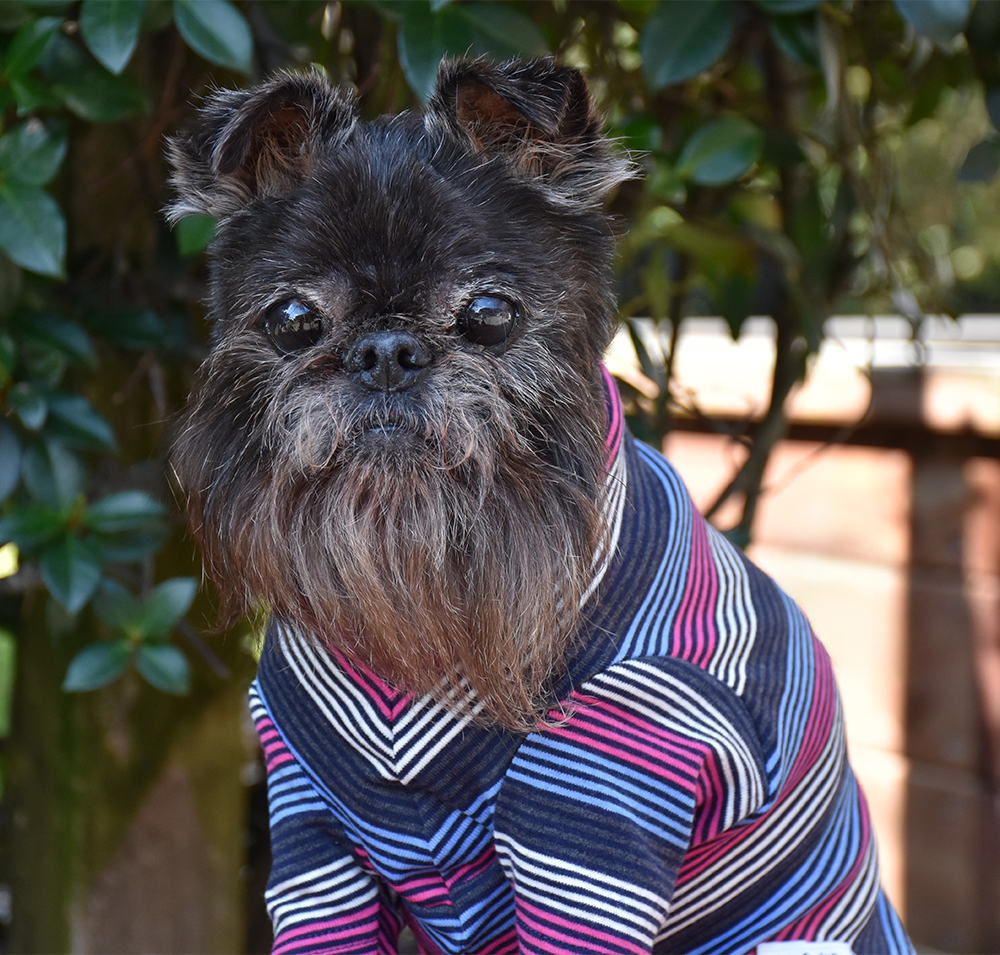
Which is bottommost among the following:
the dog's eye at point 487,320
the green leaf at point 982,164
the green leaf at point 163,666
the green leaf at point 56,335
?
the green leaf at point 163,666

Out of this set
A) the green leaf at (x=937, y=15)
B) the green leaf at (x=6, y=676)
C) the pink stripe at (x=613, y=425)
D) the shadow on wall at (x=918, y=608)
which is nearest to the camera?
the pink stripe at (x=613, y=425)

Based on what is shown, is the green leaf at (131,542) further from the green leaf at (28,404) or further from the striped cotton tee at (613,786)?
the striped cotton tee at (613,786)

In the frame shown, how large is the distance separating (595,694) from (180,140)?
1.61ft

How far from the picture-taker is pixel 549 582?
27.7 inches

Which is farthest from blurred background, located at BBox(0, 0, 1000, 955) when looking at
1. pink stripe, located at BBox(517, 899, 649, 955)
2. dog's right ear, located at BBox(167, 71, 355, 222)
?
pink stripe, located at BBox(517, 899, 649, 955)

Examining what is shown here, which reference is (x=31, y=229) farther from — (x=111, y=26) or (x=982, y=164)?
(x=982, y=164)

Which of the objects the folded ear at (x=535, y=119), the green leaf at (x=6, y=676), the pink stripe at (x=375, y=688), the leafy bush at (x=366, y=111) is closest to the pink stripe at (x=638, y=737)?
the pink stripe at (x=375, y=688)

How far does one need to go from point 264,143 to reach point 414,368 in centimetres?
20

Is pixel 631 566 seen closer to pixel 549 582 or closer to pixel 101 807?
pixel 549 582

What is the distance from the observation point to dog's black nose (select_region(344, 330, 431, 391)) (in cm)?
65

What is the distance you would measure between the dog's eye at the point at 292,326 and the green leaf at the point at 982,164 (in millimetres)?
860

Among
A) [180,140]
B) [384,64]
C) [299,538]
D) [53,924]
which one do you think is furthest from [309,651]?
[53,924]

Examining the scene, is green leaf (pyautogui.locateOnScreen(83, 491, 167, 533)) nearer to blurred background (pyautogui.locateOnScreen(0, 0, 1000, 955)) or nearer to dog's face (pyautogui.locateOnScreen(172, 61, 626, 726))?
blurred background (pyautogui.locateOnScreen(0, 0, 1000, 955))

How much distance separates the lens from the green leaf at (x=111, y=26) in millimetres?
917
